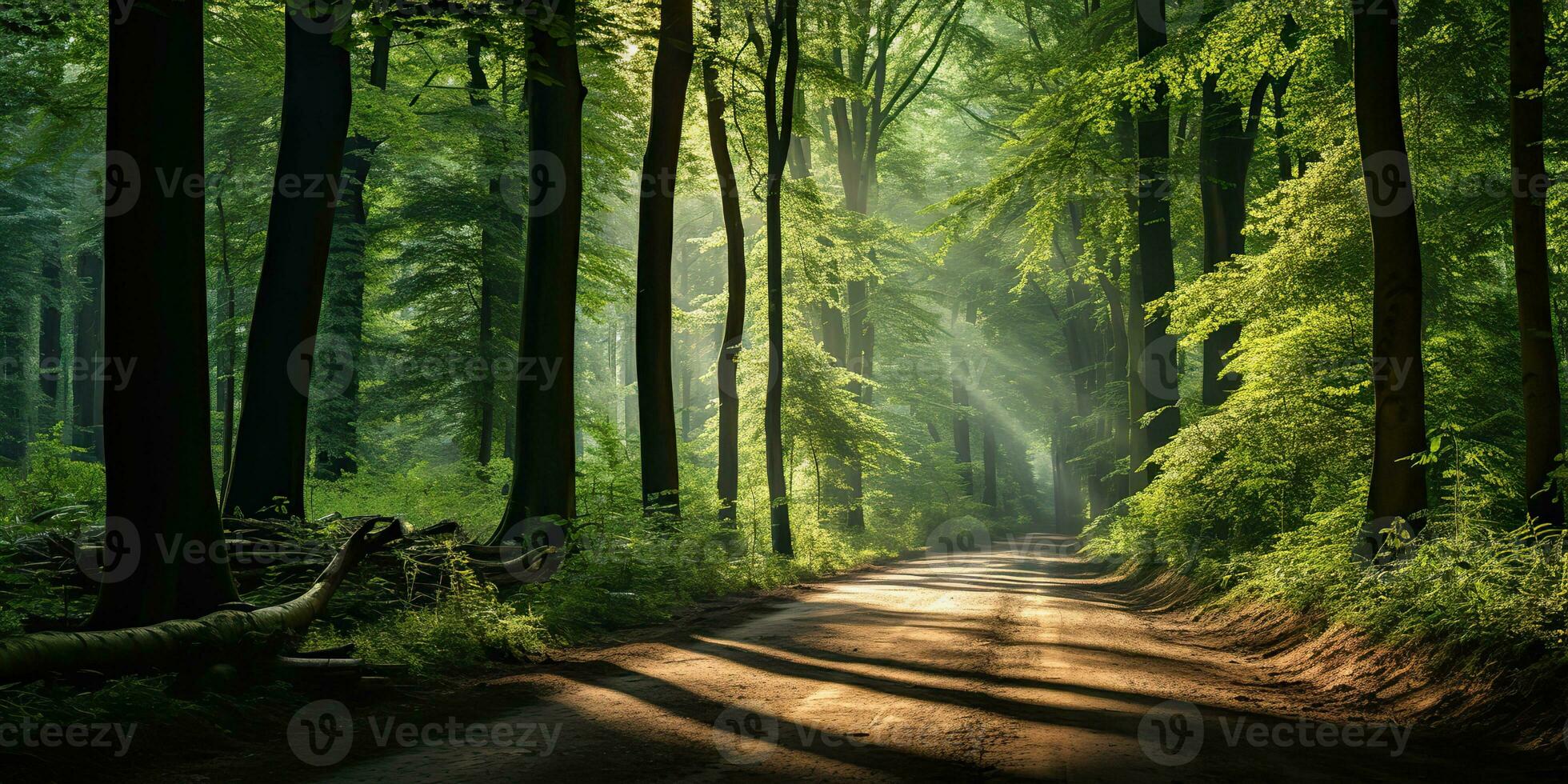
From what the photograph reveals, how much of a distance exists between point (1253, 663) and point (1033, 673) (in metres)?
2.57

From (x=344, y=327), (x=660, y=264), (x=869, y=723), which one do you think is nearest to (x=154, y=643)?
(x=869, y=723)

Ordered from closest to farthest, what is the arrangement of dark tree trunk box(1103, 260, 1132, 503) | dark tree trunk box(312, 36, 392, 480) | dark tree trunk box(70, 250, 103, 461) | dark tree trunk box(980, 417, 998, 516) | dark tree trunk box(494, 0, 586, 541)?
1. dark tree trunk box(494, 0, 586, 541)
2. dark tree trunk box(312, 36, 392, 480)
3. dark tree trunk box(1103, 260, 1132, 503)
4. dark tree trunk box(70, 250, 103, 461)
5. dark tree trunk box(980, 417, 998, 516)

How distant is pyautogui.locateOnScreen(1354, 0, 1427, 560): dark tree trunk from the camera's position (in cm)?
926

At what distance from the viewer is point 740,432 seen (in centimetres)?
2597

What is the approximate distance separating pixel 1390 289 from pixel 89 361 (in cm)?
4040

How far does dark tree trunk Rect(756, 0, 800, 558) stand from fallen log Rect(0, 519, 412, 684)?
13766mm

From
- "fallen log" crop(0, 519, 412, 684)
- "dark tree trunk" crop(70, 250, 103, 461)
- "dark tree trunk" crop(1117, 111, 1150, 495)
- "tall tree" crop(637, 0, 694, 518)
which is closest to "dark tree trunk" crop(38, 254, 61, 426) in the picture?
"dark tree trunk" crop(70, 250, 103, 461)

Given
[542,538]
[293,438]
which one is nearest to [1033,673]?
[542,538]

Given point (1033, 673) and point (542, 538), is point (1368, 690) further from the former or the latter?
point (542, 538)

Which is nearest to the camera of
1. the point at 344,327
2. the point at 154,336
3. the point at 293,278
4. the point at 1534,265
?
the point at 154,336

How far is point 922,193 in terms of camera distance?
40906 mm

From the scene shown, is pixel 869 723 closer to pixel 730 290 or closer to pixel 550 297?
pixel 550 297

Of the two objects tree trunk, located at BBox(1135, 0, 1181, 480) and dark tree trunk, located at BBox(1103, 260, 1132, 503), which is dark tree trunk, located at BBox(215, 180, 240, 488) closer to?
tree trunk, located at BBox(1135, 0, 1181, 480)

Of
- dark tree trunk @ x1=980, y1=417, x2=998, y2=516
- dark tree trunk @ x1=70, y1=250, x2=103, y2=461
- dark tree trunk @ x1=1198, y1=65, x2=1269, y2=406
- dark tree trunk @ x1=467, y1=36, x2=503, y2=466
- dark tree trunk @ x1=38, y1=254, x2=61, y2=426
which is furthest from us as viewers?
dark tree trunk @ x1=980, y1=417, x2=998, y2=516
